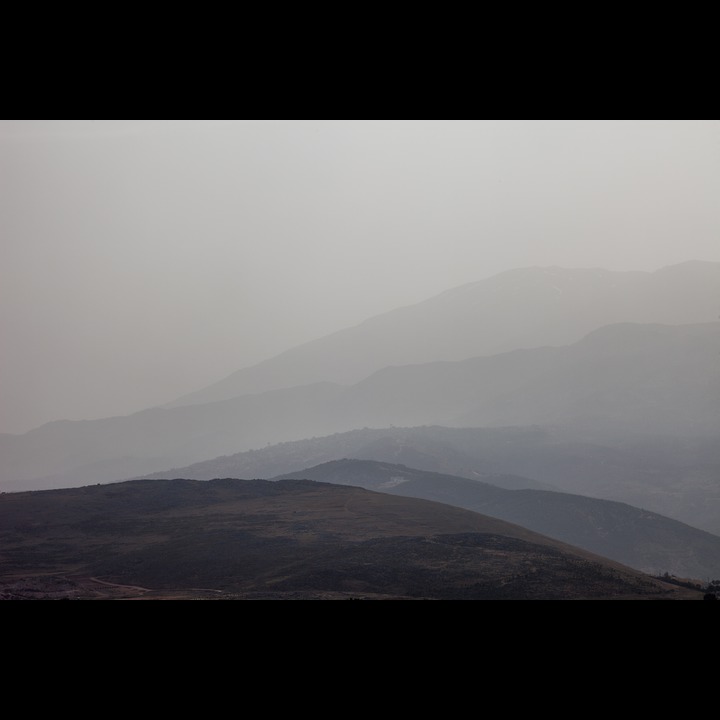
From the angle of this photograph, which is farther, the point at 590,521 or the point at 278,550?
the point at 590,521

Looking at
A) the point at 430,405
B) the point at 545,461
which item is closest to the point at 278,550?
the point at 545,461

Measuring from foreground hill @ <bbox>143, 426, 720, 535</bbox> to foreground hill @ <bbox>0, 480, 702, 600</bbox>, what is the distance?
43.3 meters

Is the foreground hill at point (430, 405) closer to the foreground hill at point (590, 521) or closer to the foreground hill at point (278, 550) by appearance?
the foreground hill at point (590, 521)

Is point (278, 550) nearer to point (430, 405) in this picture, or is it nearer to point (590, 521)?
point (590, 521)

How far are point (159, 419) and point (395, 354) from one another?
51506 mm

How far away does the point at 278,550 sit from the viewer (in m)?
29.7

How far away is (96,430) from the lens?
16850 centimetres

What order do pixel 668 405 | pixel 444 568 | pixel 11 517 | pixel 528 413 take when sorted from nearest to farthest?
pixel 444 568 → pixel 11 517 → pixel 668 405 → pixel 528 413

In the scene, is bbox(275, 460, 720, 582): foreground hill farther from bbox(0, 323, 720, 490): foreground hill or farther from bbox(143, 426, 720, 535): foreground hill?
bbox(0, 323, 720, 490): foreground hill

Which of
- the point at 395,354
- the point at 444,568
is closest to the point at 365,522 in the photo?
the point at 444,568

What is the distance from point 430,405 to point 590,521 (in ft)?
341

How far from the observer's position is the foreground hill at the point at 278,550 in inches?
931

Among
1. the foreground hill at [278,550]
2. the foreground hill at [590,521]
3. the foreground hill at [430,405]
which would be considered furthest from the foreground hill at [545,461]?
the foreground hill at [278,550]

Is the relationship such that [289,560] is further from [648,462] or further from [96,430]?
[96,430]
